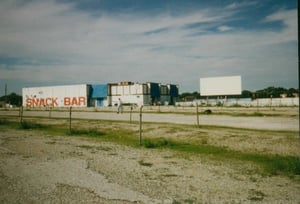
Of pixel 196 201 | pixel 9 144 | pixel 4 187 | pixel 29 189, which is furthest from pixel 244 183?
pixel 9 144

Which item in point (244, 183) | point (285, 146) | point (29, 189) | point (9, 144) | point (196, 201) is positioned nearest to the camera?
point (196, 201)

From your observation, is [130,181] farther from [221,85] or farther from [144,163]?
[221,85]

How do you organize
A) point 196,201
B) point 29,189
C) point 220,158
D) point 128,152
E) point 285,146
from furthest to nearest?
point 285,146 < point 128,152 < point 220,158 < point 29,189 < point 196,201

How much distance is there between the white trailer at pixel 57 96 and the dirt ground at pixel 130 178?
65.8 meters

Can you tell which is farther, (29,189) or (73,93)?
(73,93)

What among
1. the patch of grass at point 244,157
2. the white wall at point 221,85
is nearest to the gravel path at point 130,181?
the patch of grass at point 244,157

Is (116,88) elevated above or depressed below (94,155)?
above

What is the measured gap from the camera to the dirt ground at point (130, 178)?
5.74m

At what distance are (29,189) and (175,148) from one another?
701 cm

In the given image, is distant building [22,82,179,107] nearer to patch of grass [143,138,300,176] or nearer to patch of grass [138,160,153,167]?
patch of grass [143,138,300,176]

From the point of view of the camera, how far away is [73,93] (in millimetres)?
77250

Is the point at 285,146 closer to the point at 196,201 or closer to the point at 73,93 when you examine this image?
the point at 196,201

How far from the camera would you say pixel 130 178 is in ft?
23.5

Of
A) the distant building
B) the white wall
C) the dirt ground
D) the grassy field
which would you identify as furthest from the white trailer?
the dirt ground
